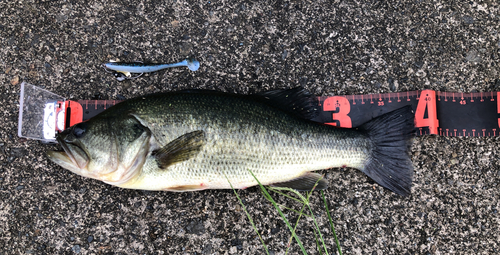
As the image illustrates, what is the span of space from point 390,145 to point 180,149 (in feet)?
5.72

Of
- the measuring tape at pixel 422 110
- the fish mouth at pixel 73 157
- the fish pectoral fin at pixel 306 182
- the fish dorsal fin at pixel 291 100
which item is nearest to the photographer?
the fish mouth at pixel 73 157

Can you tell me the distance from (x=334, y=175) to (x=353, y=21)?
1505 mm

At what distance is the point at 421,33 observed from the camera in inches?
112

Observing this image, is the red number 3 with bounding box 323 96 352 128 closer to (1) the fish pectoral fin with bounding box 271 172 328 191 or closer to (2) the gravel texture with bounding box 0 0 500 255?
(2) the gravel texture with bounding box 0 0 500 255

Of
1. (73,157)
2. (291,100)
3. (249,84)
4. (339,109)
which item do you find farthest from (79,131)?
(339,109)

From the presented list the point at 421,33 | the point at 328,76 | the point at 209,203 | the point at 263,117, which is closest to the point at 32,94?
the point at 209,203

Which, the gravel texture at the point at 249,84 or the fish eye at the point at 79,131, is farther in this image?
the gravel texture at the point at 249,84

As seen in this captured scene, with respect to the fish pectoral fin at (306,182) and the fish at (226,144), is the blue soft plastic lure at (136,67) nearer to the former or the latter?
the fish at (226,144)

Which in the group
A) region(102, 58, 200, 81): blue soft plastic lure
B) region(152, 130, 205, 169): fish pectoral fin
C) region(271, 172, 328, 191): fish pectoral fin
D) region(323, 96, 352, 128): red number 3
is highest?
region(102, 58, 200, 81): blue soft plastic lure

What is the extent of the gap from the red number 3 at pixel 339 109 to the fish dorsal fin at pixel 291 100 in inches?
10.6

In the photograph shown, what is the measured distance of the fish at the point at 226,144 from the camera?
2236mm

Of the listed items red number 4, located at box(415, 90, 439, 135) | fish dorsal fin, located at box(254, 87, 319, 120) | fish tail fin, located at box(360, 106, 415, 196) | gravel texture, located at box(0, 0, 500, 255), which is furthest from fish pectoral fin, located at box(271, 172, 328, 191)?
red number 4, located at box(415, 90, 439, 135)

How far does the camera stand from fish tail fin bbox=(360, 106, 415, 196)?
248 cm

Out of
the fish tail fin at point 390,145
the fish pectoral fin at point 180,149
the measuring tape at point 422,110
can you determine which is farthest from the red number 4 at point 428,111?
the fish pectoral fin at point 180,149
